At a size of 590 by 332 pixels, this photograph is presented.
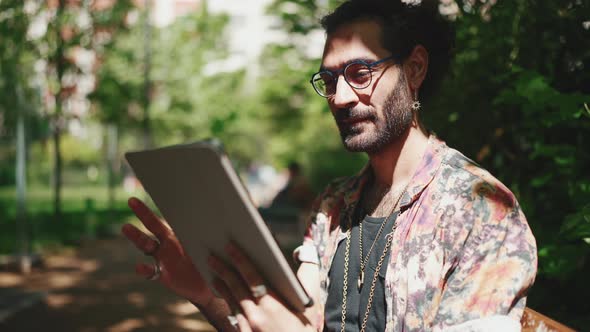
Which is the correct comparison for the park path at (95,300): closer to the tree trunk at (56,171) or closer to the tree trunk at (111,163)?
the tree trunk at (56,171)

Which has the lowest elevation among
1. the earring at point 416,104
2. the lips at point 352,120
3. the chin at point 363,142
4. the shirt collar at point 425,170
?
the shirt collar at point 425,170

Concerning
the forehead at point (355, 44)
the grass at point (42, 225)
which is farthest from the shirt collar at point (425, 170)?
the grass at point (42, 225)

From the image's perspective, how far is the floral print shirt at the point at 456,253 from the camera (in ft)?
4.86

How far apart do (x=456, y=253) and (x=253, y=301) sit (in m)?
0.58

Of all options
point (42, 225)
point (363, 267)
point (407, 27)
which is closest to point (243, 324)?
point (363, 267)

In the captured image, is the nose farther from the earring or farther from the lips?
the earring

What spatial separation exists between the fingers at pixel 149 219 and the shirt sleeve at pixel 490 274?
0.89 m

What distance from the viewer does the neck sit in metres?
1.97

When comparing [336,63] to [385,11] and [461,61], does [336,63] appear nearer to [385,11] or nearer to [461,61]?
[385,11]

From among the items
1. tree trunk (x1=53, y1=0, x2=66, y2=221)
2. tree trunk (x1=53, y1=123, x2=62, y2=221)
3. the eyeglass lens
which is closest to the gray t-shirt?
the eyeglass lens

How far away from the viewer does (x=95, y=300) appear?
23.8ft

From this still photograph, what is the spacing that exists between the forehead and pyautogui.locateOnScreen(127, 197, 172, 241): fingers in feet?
2.48

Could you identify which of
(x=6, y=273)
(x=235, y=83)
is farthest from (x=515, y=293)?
(x=235, y=83)

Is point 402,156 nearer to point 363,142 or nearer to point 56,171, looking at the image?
point 363,142
